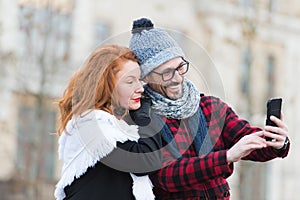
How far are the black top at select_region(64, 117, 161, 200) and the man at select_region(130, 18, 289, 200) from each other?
3.1 inches

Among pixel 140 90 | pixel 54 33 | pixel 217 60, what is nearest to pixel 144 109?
pixel 140 90

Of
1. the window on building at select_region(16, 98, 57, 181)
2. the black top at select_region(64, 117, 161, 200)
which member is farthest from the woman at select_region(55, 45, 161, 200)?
the window on building at select_region(16, 98, 57, 181)

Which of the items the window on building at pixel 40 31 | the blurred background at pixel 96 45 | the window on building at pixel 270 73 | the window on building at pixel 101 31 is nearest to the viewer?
the window on building at pixel 40 31

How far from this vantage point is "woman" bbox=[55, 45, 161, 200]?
476 centimetres

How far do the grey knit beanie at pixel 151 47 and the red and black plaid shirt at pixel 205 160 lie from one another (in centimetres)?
31

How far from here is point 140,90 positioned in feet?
15.8

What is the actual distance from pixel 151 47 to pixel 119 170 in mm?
639

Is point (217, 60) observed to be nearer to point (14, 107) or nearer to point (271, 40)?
point (271, 40)

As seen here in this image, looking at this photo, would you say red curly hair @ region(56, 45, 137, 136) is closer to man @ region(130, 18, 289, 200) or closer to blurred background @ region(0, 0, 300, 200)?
man @ region(130, 18, 289, 200)

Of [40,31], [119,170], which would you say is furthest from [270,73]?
[119,170]

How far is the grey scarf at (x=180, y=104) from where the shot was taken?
4.80m

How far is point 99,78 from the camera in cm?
486

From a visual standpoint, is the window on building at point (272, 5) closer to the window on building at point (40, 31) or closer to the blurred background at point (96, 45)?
the blurred background at point (96, 45)

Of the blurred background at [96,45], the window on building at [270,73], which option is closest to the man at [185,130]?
the blurred background at [96,45]
